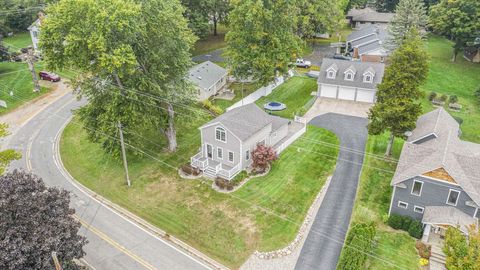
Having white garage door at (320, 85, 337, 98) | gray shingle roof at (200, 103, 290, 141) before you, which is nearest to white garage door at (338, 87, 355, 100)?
white garage door at (320, 85, 337, 98)

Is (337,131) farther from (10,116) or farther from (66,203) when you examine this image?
(10,116)

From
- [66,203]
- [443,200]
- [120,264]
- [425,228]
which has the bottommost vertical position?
[120,264]

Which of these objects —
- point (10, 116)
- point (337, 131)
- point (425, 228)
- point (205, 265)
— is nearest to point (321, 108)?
point (337, 131)

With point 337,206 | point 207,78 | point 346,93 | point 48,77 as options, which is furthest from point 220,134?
point 48,77

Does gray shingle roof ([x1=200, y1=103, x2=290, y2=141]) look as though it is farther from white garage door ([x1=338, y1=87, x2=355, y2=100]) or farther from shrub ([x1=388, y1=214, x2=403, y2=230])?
white garage door ([x1=338, y1=87, x2=355, y2=100])

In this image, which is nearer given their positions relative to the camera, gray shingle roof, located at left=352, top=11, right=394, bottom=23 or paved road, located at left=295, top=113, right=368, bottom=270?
paved road, located at left=295, top=113, right=368, bottom=270

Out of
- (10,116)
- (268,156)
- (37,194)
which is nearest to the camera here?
(37,194)

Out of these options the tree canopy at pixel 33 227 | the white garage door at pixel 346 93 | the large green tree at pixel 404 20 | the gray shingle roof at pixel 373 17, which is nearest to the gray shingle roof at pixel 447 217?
the tree canopy at pixel 33 227
